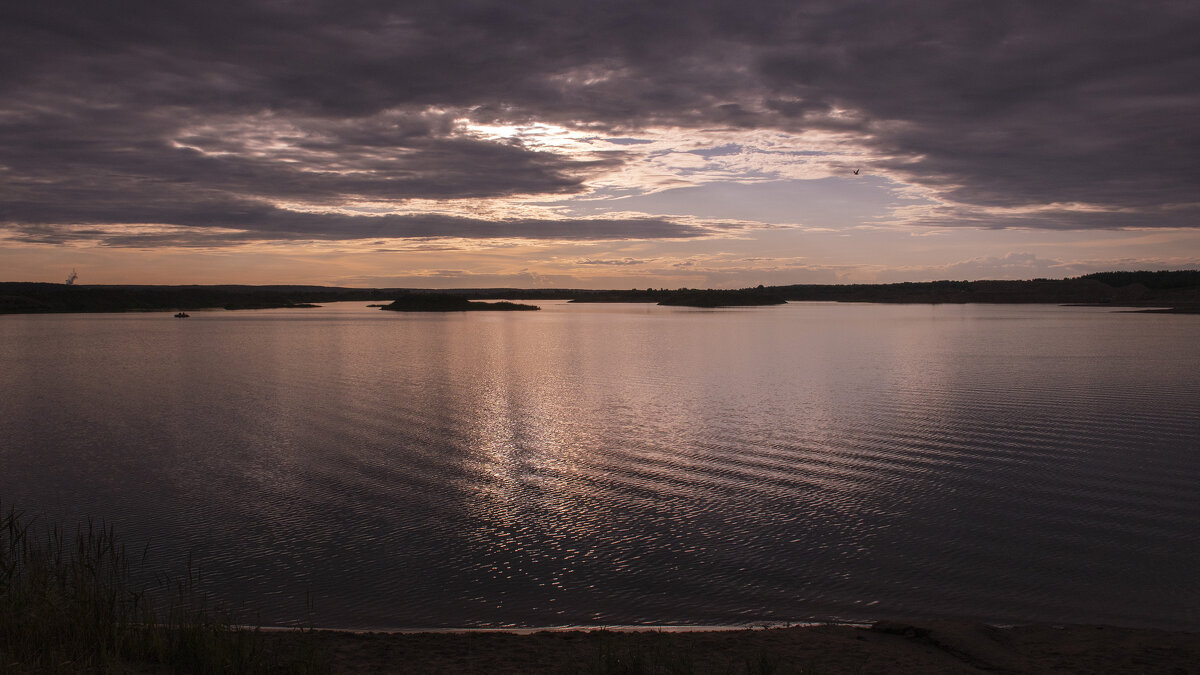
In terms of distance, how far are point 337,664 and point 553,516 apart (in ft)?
15.5

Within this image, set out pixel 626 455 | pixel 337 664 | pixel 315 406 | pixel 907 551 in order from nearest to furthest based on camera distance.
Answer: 1. pixel 337 664
2. pixel 907 551
3. pixel 626 455
4. pixel 315 406

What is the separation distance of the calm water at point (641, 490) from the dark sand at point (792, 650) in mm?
544

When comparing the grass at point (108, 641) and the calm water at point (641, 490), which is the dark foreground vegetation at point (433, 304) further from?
the grass at point (108, 641)

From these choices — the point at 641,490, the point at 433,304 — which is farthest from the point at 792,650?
the point at 433,304

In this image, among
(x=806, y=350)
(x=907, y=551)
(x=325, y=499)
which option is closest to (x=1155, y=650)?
(x=907, y=551)

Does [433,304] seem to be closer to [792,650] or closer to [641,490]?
[641,490]

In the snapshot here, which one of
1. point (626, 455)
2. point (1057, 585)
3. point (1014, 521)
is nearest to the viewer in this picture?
point (1057, 585)

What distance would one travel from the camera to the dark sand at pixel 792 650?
6.13 meters

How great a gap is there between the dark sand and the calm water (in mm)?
544

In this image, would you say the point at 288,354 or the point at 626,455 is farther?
the point at 288,354

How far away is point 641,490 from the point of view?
38.9 feet

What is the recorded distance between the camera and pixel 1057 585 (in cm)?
815

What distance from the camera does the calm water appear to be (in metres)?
8.05

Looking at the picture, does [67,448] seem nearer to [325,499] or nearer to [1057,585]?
[325,499]
